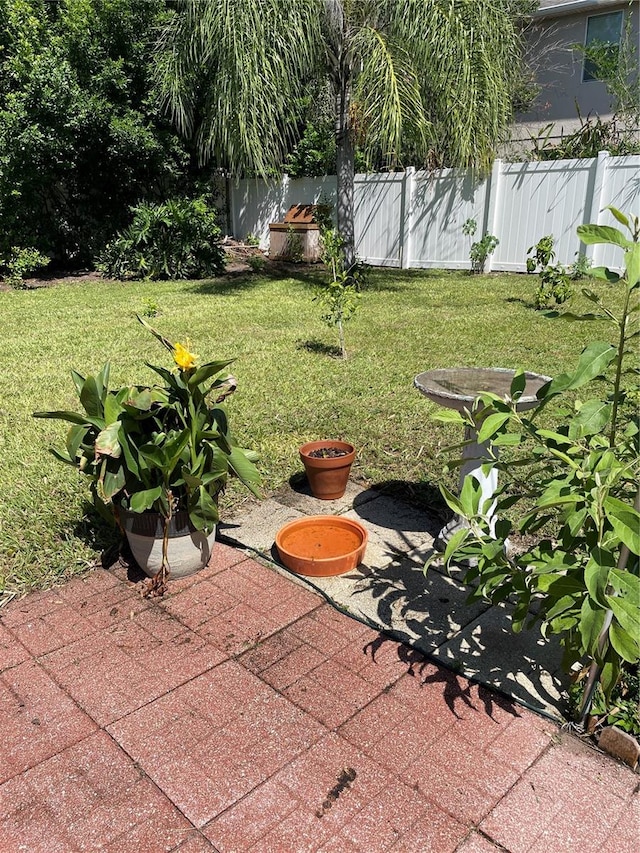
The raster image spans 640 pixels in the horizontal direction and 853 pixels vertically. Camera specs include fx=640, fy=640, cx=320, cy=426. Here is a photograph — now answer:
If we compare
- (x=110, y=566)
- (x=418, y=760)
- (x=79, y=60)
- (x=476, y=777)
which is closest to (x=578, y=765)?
(x=476, y=777)

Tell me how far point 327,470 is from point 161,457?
1130 millimetres

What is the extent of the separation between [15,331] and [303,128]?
993 cm

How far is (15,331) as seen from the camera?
7.50m

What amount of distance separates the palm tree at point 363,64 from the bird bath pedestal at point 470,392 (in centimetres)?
592

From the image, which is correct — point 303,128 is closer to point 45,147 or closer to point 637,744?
point 45,147

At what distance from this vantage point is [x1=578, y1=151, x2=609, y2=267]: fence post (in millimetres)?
9648

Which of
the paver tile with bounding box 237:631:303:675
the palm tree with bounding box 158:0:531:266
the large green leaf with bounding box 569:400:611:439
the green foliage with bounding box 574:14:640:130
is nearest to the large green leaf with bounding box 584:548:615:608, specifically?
the large green leaf with bounding box 569:400:611:439

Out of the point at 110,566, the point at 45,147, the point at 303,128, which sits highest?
the point at 303,128

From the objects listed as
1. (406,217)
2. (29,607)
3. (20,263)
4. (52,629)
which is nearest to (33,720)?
(52,629)

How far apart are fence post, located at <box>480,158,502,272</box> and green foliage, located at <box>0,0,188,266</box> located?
573 centimetres

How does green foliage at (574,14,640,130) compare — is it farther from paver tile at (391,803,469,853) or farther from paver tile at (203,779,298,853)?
paver tile at (203,779,298,853)

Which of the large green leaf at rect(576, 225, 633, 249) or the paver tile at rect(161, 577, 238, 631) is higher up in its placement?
the large green leaf at rect(576, 225, 633, 249)

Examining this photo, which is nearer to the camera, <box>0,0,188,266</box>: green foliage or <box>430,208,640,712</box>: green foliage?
<box>430,208,640,712</box>: green foliage

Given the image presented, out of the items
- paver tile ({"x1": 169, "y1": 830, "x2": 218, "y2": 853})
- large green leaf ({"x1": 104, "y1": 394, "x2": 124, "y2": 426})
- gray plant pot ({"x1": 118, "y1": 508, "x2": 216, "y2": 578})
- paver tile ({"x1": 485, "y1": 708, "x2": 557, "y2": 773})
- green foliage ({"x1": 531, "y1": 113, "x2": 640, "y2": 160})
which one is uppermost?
green foliage ({"x1": 531, "y1": 113, "x2": 640, "y2": 160})
